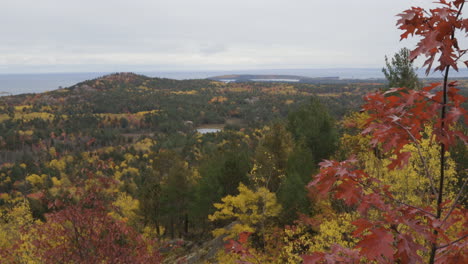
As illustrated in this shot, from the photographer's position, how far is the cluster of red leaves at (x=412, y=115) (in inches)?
105

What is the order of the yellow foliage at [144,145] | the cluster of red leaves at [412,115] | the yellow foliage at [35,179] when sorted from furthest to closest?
the yellow foliage at [144,145]
the yellow foliage at [35,179]
the cluster of red leaves at [412,115]

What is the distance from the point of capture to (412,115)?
311 cm

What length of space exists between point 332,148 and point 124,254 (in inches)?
878

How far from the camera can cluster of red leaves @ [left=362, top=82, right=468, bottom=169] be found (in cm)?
268

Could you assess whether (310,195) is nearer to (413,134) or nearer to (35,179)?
(413,134)

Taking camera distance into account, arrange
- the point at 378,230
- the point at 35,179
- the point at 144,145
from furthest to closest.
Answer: the point at 144,145 → the point at 35,179 → the point at 378,230

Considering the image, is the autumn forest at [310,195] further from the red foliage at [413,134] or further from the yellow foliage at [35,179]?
the yellow foliage at [35,179]

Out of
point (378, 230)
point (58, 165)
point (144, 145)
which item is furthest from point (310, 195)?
point (144, 145)

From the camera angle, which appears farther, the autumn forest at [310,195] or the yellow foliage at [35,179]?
the yellow foliage at [35,179]

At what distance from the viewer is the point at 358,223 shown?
268cm

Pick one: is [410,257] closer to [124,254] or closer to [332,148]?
[124,254]

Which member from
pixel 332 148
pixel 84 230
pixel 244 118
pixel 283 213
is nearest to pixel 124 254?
pixel 84 230

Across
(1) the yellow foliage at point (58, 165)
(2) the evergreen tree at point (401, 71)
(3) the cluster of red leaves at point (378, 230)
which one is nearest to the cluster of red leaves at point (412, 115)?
(3) the cluster of red leaves at point (378, 230)

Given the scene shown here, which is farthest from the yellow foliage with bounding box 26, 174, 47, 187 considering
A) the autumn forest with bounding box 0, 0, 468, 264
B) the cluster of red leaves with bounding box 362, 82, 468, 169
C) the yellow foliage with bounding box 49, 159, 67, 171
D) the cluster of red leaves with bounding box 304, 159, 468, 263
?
the cluster of red leaves with bounding box 362, 82, 468, 169
